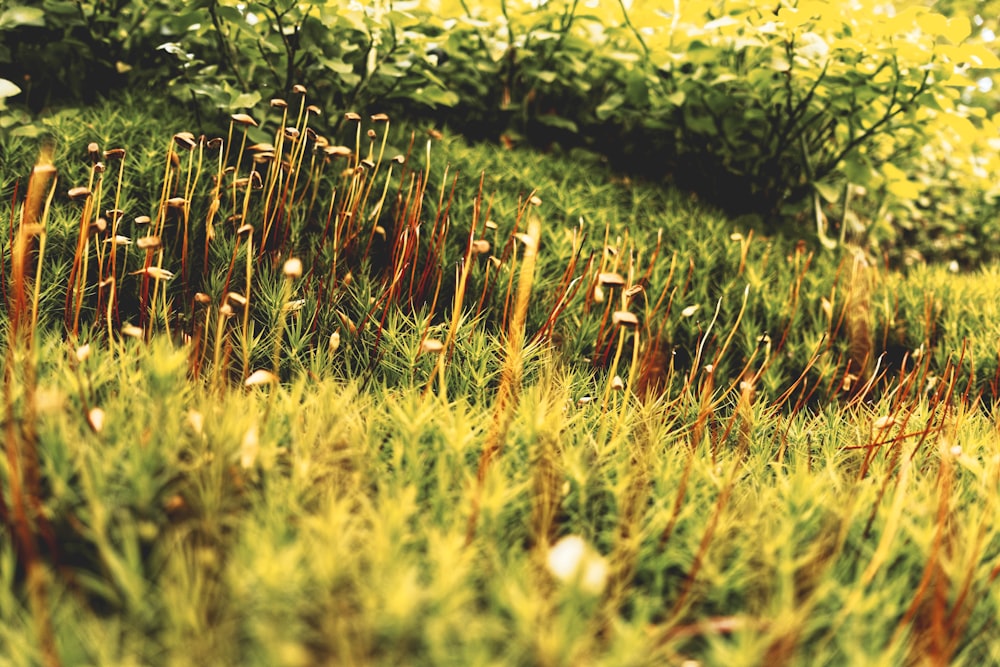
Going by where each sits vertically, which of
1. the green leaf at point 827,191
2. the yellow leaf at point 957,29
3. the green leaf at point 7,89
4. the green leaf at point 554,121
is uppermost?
the yellow leaf at point 957,29

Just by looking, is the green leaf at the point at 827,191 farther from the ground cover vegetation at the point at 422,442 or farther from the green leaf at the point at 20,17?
the green leaf at the point at 20,17

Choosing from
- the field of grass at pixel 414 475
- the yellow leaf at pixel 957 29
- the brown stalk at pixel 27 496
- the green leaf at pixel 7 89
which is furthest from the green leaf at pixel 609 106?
the brown stalk at pixel 27 496

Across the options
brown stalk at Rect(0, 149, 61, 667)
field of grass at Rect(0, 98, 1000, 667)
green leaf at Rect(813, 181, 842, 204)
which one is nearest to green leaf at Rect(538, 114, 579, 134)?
field of grass at Rect(0, 98, 1000, 667)

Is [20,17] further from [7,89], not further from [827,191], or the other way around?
[827,191]

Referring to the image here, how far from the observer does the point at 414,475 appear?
120 centimetres

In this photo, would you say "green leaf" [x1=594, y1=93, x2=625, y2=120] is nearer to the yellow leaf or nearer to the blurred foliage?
the blurred foliage

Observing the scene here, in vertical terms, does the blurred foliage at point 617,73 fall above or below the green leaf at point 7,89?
above

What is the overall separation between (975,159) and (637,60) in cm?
271

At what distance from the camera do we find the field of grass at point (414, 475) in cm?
87

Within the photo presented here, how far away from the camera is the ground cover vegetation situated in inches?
34.7

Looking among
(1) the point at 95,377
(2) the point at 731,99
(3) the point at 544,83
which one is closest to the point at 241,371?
(1) the point at 95,377

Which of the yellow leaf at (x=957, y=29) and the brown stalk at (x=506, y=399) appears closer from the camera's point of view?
the brown stalk at (x=506, y=399)

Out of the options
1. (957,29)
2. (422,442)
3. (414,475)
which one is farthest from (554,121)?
(414,475)

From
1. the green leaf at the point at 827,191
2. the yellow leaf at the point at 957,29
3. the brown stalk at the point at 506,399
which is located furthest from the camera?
the green leaf at the point at 827,191
